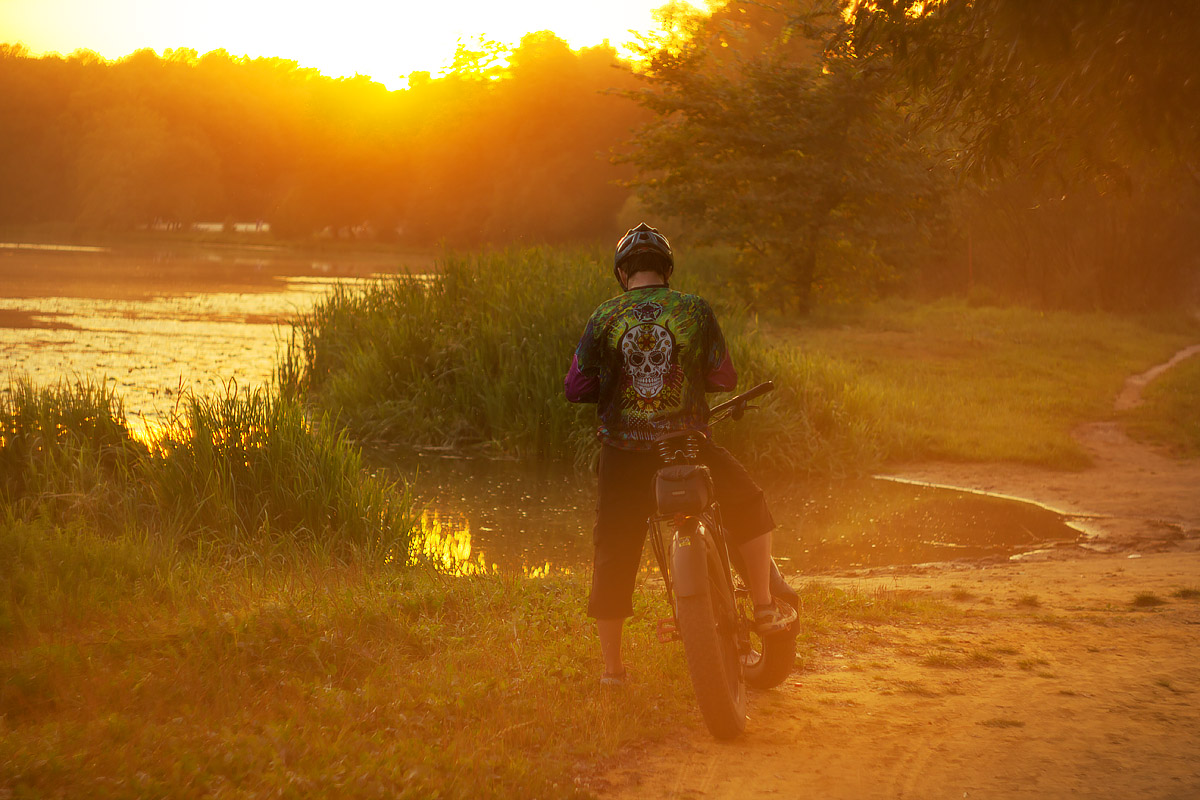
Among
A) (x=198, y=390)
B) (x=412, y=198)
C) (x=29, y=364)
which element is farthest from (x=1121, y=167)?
(x=412, y=198)

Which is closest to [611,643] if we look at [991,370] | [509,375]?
[509,375]

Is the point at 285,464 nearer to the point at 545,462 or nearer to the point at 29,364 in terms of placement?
the point at 545,462

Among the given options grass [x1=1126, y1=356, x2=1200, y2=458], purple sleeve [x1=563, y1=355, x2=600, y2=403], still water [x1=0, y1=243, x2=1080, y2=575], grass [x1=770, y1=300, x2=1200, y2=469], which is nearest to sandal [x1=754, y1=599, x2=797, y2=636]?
purple sleeve [x1=563, y1=355, x2=600, y2=403]

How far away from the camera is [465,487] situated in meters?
13.1

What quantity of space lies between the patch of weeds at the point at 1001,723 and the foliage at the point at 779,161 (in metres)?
22.7

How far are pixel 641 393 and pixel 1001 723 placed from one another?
2189 mm

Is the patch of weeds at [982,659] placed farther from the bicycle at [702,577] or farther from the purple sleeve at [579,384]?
the purple sleeve at [579,384]

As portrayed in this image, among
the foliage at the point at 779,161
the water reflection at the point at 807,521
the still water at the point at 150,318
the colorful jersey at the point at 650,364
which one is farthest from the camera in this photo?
the foliage at the point at 779,161

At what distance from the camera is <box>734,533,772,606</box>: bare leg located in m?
5.00

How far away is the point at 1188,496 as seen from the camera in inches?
479

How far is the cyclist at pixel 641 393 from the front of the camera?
184 inches

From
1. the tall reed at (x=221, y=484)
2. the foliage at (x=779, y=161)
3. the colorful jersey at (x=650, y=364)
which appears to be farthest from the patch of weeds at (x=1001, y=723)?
the foliage at (x=779, y=161)

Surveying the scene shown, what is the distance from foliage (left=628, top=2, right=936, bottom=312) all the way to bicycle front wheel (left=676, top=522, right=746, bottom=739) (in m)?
23.2

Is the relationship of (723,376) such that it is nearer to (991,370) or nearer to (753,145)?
(991,370)
